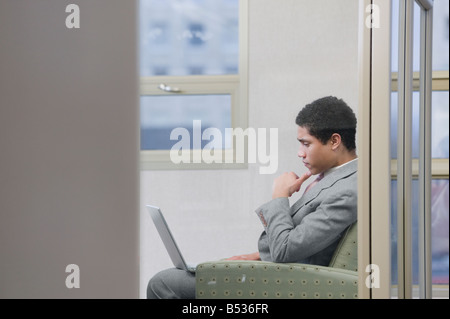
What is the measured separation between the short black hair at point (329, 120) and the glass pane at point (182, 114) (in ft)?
0.66

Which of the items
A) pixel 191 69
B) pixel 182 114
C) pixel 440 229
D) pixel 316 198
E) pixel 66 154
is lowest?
pixel 440 229

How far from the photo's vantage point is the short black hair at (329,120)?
1.54 meters

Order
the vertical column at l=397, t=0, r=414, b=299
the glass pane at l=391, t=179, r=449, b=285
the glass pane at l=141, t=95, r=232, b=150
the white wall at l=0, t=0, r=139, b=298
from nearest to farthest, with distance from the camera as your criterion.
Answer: the white wall at l=0, t=0, r=139, b=298 < the glass pane at l=141, t=95, r=232, b=150 < the vertical column at l=397, t=0, r=414, b=299 < the glass pane at l=391, t=179, r=449, b=285

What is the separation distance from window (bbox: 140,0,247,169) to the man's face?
0.16 m

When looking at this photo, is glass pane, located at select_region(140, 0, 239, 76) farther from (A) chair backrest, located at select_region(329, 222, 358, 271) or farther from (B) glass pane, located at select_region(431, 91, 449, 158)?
(B) glass pane, located at select_region(431, 91, 449, 158)

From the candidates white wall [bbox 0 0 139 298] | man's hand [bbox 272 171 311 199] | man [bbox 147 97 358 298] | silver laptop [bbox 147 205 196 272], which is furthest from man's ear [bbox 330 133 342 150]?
white wall [bbox 0 0 139 298]

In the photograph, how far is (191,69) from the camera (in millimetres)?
1521

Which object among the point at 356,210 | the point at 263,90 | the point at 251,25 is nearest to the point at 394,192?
the point at 356,210

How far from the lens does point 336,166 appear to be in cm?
154

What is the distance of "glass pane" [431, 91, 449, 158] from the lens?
281cm

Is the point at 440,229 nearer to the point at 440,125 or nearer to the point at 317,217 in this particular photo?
the point at 440,125

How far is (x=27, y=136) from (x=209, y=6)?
0.68m

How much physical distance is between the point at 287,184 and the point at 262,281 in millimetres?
266

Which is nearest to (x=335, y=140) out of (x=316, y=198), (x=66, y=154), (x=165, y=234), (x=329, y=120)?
(x=329, y=120)
